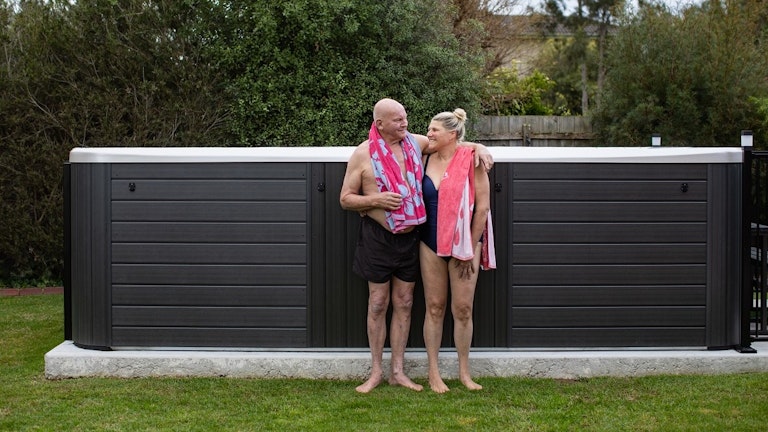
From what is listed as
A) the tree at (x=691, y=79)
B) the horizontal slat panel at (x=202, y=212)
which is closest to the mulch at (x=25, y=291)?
the horizontal slat panel at (x=202, y=212)

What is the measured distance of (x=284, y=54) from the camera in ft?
30.6

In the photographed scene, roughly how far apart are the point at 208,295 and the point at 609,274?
2.21 metres

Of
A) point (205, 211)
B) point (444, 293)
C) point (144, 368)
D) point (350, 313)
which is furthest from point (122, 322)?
point (444, 293)

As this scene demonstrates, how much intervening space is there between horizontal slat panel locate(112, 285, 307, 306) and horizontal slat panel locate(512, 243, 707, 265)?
4.12ft

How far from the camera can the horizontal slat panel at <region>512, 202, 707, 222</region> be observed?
5020 millimetres

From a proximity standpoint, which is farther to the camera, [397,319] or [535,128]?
[535,128]

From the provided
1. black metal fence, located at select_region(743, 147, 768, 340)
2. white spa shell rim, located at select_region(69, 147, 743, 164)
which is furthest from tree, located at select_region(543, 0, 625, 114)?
white spa shell rim, located at select_region(69, 147, 743, 164)

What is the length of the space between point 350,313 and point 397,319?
0.34m

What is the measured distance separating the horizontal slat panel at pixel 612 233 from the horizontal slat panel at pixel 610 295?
0.26 m

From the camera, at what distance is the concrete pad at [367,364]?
4.95m

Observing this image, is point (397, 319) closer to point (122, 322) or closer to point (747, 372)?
point (122, 322)

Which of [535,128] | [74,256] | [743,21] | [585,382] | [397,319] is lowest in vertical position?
[585,382]

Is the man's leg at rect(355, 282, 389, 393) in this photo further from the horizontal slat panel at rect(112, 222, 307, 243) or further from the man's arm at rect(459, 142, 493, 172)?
the man's arm at rect(459, 142, 493, 172)

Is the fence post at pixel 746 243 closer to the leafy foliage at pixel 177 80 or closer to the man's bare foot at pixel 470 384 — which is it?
the man's bare foot at pixel 470 384
